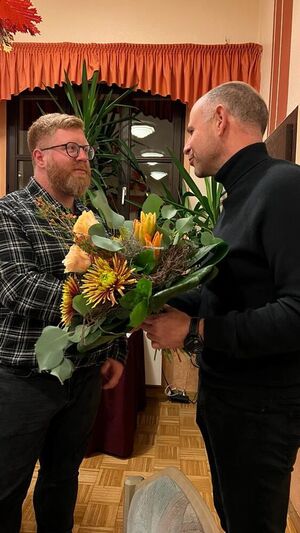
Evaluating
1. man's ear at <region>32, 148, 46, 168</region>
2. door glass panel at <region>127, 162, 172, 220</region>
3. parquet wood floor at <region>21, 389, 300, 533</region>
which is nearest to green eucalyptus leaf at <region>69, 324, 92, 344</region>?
man's ear at <region>32, 148, 46, 168</region>

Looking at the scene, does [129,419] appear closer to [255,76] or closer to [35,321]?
[35,321]

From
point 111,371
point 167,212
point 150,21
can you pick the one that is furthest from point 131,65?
point 167,212

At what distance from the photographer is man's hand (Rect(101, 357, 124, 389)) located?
5.20 ft

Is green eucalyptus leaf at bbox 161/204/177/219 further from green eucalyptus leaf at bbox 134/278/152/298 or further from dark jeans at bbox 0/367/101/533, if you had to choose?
dark jeans at bbox 0/367/101/533

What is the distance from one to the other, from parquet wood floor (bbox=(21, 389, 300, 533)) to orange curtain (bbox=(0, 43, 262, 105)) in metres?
2.54

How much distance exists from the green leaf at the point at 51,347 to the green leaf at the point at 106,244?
7.3 inches

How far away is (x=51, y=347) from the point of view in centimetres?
80

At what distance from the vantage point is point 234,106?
3.32ft

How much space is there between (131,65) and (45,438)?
10.2ft

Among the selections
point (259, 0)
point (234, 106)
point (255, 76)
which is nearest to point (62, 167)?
point (234, 106)

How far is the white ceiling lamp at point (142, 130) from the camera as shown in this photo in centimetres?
398

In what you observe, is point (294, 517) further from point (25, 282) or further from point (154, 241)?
point (154, 241)

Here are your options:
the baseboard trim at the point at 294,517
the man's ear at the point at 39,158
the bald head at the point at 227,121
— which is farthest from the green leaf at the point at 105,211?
the baseboard trim at the point at 294,517

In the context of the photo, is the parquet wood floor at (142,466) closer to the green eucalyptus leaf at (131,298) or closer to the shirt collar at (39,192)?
the shirt collar at (39,192)
